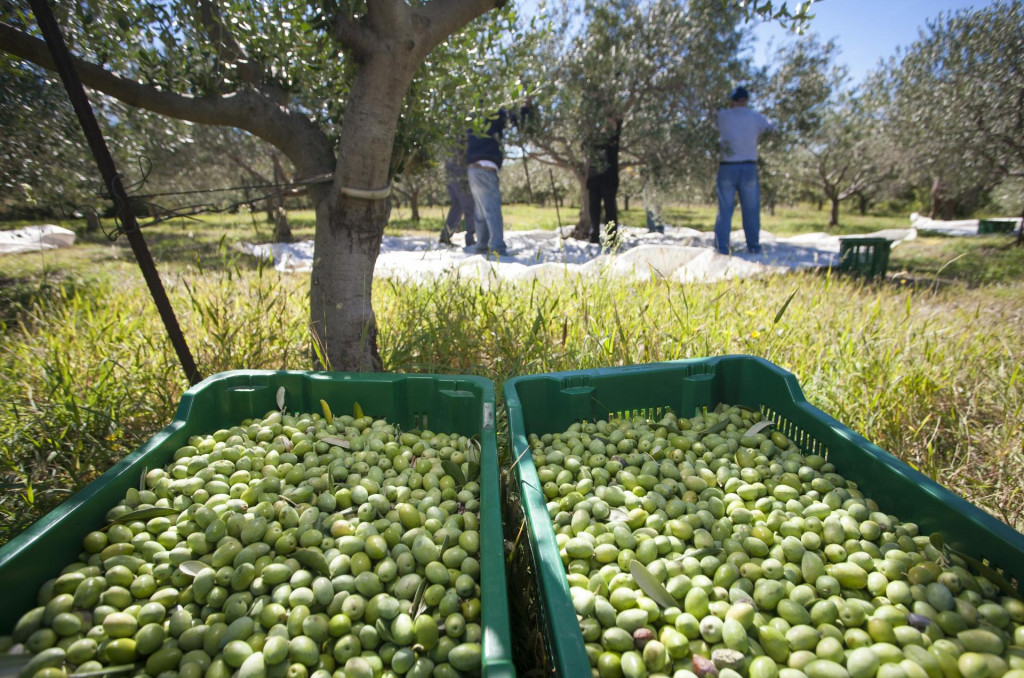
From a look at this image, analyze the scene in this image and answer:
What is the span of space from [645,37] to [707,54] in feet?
3.12

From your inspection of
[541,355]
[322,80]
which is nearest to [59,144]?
[322,80]

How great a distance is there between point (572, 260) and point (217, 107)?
541 cm

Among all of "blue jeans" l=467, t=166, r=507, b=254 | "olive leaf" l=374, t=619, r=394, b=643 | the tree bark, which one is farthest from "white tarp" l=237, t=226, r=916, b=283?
"olive leaf" l=374, t=619, r=394, b=643

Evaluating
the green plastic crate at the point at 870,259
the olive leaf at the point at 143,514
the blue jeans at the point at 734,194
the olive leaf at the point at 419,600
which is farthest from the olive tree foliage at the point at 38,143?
the green plastic crate at the point at 870,259

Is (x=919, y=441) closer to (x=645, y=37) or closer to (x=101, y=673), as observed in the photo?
(x=101, y=673)

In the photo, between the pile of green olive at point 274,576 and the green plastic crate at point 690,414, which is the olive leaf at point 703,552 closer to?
the green plastic crate at point 690,414

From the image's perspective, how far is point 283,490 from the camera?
4.77 feet

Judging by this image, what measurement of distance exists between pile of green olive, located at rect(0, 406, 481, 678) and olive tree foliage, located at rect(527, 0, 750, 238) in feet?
21.8

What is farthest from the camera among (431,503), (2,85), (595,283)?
(2,85)

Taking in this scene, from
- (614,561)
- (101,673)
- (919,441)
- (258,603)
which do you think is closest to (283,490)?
(258,603)

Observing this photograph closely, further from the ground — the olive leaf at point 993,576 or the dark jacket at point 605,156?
the dark jacket at point 605,156

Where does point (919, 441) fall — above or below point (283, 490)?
below

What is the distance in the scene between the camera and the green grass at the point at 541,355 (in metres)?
2.00

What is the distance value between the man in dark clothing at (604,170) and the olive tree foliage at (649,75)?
0.52ft
